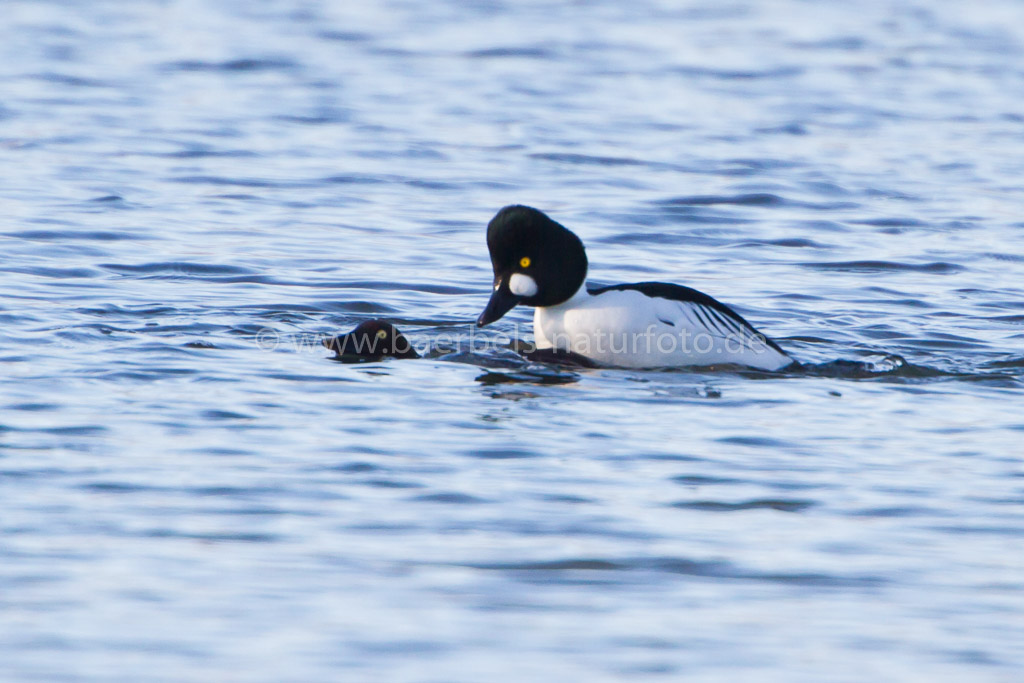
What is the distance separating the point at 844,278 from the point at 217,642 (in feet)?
26.7

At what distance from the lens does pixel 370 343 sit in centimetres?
960

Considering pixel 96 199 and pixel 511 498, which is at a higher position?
pixel 96 199

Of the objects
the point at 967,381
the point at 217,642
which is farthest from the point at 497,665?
the point at 967,381

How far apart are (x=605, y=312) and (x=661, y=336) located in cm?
35

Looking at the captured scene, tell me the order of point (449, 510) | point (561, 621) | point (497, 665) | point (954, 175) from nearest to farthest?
point (497, 665) < point (561, 621) < point (449, 510) < point (954, 175)

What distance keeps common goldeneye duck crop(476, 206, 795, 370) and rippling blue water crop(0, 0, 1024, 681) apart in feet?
0.72

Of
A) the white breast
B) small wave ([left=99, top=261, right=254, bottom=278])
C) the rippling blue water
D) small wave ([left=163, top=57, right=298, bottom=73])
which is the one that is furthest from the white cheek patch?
small wave ([left=163, top=57, right=298, bottom=73])

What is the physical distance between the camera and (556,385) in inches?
361

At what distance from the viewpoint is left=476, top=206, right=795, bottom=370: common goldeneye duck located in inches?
369

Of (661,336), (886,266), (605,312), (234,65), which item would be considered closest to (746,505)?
(661,336)

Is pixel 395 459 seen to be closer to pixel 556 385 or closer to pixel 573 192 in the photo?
pixel 556 385

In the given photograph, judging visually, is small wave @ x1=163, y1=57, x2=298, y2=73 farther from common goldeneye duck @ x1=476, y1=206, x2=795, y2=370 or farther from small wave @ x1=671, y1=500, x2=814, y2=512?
small wave @ x1=671, y1=500, x2=814, y2=512

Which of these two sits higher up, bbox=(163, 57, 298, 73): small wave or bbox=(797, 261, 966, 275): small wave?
bbox=(163, 57, 298, 73): small wave

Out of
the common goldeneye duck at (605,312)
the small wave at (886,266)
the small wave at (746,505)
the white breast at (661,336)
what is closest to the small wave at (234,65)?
the small wave at (886,266)
